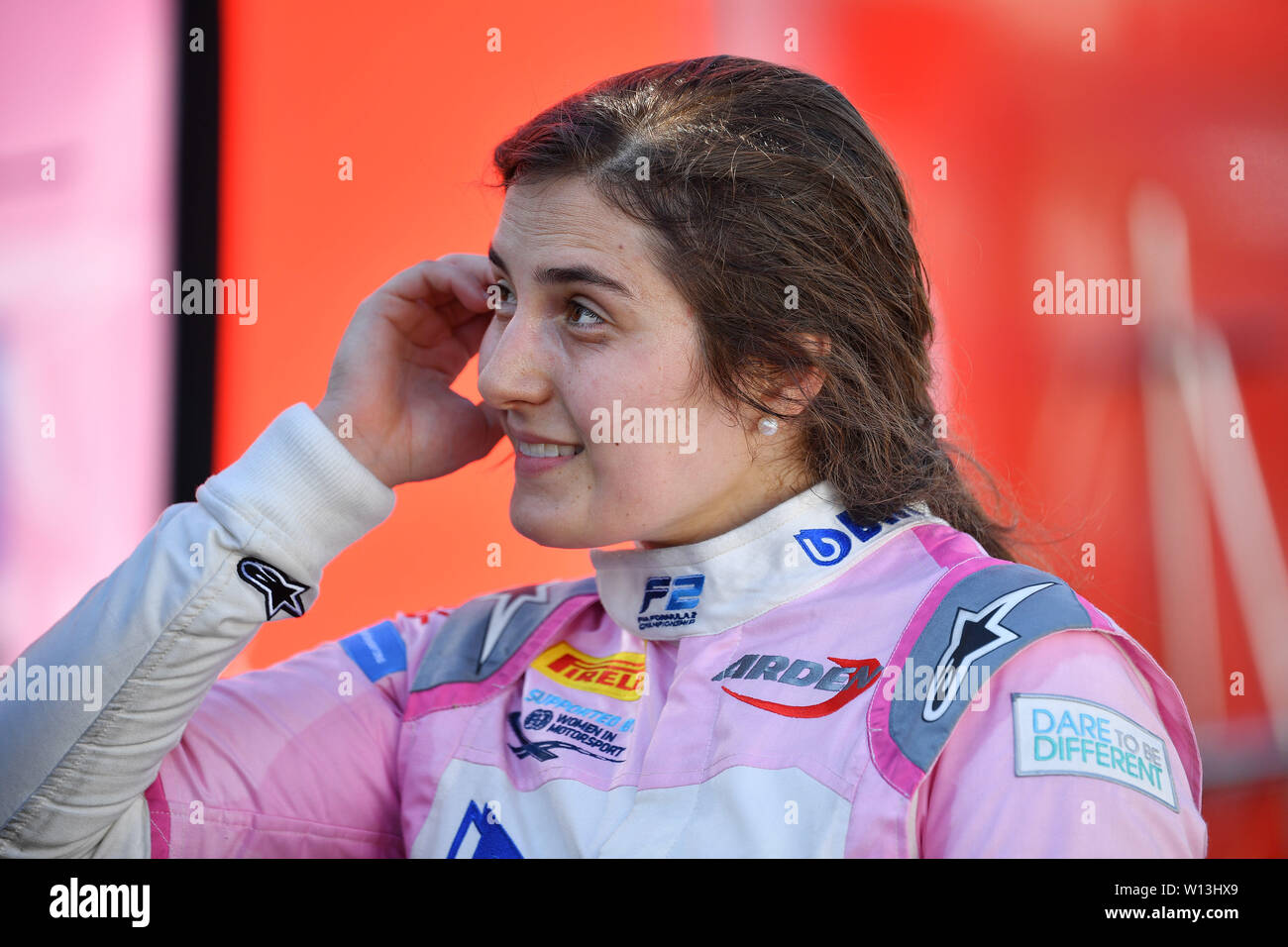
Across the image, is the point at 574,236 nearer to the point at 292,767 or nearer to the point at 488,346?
the point at 488,346

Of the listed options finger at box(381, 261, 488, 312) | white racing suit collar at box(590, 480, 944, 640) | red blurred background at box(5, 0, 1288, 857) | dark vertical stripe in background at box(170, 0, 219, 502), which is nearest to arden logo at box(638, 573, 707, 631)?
white racing suit collar at box(590, 480, 944, 640)

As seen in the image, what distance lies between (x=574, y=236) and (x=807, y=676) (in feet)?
1.68

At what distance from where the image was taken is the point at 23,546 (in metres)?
2.16

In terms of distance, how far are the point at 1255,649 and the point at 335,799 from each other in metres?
1.81

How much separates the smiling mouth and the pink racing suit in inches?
5.7

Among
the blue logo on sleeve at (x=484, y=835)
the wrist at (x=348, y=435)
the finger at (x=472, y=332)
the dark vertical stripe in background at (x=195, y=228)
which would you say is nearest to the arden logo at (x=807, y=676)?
the blue logo on sleeve at (x=484, y=835)

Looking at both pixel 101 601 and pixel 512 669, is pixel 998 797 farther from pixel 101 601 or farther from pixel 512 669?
pixel 101 601

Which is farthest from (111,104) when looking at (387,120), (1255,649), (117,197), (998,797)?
(1255,649)

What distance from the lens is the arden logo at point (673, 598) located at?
1163 mm

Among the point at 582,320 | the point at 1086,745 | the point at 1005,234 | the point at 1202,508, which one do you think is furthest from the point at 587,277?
the point at 1202,508

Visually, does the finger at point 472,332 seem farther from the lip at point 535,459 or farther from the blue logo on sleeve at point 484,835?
the blue logo on sleeve at point 484,835

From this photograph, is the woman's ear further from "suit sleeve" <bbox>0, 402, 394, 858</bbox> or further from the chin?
"suit sleeve" <bbox>0, 402, 394, 858</bbox>

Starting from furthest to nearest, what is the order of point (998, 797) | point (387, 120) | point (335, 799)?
point (387, 120)
point (335, 799)
point (998, 797)

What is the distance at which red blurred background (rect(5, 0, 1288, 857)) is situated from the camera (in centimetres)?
214
